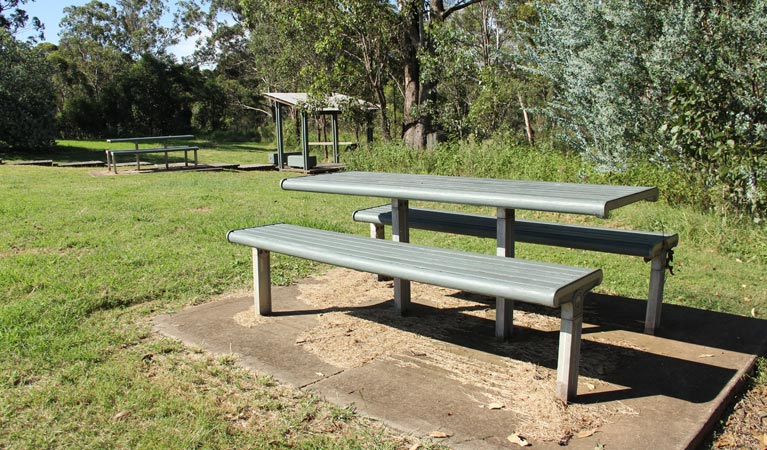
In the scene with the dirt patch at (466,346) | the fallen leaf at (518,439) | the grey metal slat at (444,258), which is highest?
the grey metal slat at (444,258)

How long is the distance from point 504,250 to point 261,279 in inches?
63.5

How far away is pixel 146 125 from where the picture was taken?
105 ft

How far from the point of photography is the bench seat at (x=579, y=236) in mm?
3896

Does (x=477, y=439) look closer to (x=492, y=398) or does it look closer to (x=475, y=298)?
(x=492, y=398)

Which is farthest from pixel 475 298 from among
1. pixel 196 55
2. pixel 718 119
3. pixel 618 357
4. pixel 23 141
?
pixel 196 55

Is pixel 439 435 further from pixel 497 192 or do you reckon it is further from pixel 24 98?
pixel 24 98

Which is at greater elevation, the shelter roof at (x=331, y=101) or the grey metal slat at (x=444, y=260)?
the shelter roof at (x=331, y=101)

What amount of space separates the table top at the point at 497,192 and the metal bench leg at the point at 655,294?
16.7 inches

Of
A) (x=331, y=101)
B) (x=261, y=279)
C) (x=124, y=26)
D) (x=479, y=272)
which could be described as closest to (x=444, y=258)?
(x=479, y=272)

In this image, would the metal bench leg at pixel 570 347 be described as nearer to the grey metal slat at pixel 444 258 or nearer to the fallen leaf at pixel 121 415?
the grey metal slat at pixel 444 258

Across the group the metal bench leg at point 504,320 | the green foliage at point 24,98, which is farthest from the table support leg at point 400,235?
the green foliage at point 24,98

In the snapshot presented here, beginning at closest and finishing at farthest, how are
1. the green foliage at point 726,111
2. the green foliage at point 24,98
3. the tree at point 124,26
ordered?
the green foliage at point 726,111 < the green foliage at point 24,98 < the tree at point 124,26

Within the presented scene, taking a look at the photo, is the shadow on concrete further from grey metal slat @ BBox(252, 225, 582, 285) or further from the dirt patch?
grey metal slat @ BBox(252, 225, 582, 285)

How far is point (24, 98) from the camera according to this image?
18.9m
